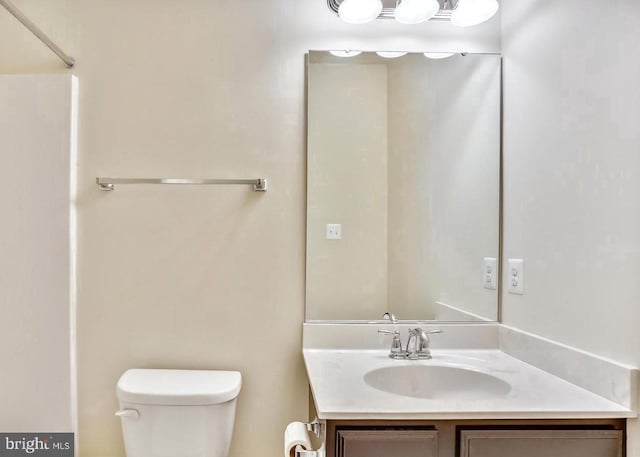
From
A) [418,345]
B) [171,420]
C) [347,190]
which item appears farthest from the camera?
[347,190]

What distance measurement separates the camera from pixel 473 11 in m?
1.46

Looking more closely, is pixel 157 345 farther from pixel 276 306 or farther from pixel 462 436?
pixel 462 436

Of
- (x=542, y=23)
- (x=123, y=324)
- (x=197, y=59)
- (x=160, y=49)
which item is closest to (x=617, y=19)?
(x=542, y=23)

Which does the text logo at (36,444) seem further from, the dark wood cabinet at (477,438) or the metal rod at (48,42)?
the metal rod at (48,42)

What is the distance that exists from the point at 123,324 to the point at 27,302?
13.0 inches

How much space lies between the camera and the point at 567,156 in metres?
1.19

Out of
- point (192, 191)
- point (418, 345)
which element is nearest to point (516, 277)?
point (418, 345)

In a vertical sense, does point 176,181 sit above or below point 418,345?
above

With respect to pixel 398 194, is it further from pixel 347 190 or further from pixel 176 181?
pixel 176 181

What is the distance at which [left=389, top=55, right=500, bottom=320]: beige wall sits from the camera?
155cm

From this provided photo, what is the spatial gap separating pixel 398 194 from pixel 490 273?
0.43m

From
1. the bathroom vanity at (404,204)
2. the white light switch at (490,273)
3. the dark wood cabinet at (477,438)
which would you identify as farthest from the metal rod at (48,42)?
the white light switch at (490,273)

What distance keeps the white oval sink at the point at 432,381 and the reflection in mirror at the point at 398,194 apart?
0.76 feet

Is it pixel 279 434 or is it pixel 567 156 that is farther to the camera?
pixel 279 434
